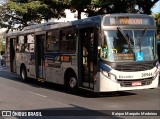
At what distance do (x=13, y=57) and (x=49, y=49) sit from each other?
639 centimetres

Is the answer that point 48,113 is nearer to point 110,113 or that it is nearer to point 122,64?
point 110,113

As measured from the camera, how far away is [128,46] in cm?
1310

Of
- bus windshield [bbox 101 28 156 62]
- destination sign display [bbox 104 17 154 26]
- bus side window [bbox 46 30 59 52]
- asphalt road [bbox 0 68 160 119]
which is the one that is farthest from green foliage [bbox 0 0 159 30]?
asphalt road [bbox 0 68 160 119]

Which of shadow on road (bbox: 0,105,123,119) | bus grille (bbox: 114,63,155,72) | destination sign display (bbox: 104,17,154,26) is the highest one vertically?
destination sign display (bbox: 104,17,154,26)

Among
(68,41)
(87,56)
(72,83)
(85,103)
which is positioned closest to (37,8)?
(68,41)

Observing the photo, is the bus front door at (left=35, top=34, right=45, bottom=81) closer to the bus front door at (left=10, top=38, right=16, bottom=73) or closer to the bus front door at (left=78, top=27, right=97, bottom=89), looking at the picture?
the bus front door at (left=78, top=27, right=97, bottom=89)

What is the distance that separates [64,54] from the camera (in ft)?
51.1

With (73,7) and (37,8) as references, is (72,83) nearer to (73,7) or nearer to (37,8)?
(73,7)

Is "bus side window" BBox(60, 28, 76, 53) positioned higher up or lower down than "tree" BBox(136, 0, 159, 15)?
lower down

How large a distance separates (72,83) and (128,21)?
3.39 meters

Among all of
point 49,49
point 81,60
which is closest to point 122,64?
point 81,60

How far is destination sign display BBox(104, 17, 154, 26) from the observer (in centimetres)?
1318

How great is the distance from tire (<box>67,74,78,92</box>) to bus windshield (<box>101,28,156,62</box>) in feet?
7.51

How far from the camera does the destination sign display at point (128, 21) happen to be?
519 inches
